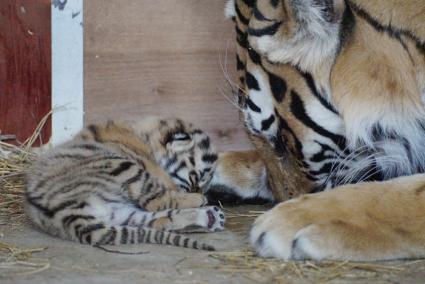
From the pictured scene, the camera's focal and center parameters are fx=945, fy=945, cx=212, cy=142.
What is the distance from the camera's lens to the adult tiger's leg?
84.7 inches

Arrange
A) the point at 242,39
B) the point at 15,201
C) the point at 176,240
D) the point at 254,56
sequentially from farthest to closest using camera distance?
the point at 15,201 → the point at 242,39 → the point at 254,56 → the point at 176,240

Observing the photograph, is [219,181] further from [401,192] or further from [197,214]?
[401,192]

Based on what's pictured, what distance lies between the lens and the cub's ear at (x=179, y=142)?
2924 millimetres

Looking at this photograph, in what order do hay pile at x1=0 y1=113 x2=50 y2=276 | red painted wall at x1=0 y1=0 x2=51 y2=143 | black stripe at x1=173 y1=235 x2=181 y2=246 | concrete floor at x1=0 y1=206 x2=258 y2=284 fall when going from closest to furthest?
concrete floor at x1=0 y1=206 x2=258 y2=284 → hay pile at x1=0 y1=113 x2=50 y2=276 → black stripe at x1=173 y1=235 x2=181 y2=246 → red painted wall at x1=0 y1=0 x2=51 y2=143

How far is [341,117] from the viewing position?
7.94 ft

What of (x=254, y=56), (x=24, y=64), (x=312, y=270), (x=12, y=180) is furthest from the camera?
(x=24, y=64)

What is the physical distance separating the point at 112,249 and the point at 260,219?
0.36 m

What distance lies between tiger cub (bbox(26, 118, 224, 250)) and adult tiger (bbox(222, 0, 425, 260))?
0.86ft

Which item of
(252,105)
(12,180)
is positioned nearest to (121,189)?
(252,105)

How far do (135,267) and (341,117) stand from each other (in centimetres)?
68

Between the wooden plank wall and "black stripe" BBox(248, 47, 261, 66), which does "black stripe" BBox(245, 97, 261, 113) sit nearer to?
"black stripe" BBox(248, 47, 261, 66)

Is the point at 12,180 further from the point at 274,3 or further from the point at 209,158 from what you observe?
the point at 274,3

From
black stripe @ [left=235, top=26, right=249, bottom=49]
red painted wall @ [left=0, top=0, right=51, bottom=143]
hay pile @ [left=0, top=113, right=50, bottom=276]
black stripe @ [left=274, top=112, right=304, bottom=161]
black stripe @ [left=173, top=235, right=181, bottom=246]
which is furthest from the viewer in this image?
red painted wall @ [left=0, top=0, right=51, bottom=143]

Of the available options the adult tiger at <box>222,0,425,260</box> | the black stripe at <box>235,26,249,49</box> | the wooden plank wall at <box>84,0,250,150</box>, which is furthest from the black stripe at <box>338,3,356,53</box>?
the wooden plank wall at <box>84,0,250,150</box>
